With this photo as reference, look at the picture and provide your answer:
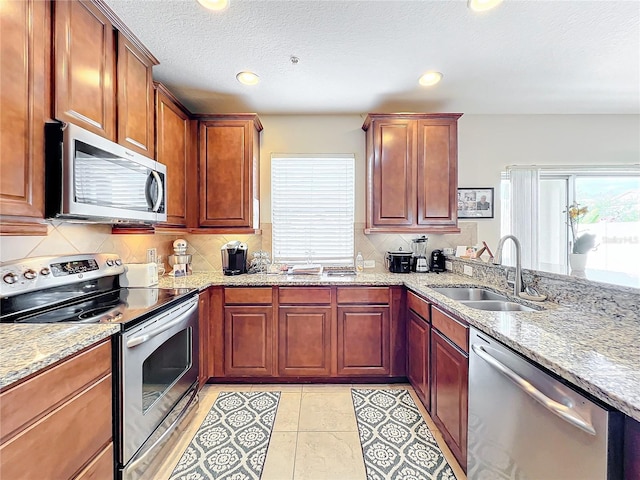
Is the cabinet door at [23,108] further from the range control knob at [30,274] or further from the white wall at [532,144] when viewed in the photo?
the white wall at [532,144]

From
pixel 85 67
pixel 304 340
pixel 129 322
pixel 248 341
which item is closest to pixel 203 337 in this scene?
pixel 248 341

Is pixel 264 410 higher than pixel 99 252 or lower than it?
lower

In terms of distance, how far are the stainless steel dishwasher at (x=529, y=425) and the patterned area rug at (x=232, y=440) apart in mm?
1160

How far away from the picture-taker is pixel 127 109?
1.74 m

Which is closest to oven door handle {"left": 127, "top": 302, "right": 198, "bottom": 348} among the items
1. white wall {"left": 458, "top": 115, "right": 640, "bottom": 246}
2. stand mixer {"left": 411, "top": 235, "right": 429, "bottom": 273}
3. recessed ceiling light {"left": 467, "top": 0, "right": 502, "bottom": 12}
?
stand mixer {"left": 411, "top": 235, "right": 429, "bottom": 273}

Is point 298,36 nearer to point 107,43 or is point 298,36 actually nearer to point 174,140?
point 107,43

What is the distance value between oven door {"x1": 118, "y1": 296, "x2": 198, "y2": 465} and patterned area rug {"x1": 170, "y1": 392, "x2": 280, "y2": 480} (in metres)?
0.28

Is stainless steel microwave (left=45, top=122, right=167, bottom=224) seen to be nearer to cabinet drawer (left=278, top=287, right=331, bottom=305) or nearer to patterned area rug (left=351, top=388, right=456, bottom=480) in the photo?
cabinet drawer (left=278, top=287, right=331, bottom=305)

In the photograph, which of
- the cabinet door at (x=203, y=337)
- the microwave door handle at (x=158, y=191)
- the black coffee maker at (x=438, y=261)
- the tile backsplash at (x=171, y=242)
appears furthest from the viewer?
the black coffee maker at (x=438, y=261)

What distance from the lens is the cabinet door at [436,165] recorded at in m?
2.65

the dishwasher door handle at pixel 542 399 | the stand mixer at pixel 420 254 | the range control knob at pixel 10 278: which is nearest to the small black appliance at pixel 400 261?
the stand mixer at pixel 420 254

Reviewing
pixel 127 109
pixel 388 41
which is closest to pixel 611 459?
pixel 388 41

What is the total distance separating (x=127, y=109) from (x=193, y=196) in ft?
3.11

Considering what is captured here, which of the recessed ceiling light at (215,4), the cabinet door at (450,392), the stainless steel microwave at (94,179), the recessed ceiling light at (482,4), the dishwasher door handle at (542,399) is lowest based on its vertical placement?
the cabinet door at (450,392)
